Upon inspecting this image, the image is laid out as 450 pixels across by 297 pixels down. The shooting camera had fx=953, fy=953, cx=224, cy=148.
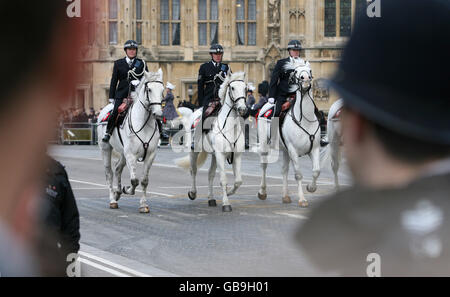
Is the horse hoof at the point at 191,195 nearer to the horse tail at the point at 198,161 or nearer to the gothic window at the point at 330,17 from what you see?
the horse tail at the point at 198,161

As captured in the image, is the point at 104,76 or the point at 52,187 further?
the point at 104,76

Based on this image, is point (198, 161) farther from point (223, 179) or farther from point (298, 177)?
point (298, 177)

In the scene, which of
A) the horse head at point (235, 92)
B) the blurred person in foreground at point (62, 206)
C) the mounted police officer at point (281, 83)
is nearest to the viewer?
the blurred person in foreground at point (62, 206)

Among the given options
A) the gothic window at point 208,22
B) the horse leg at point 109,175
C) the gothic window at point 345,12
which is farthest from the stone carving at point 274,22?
the horse leg at point 109,175

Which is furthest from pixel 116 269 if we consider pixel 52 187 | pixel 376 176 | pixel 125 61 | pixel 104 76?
pixel 104 76

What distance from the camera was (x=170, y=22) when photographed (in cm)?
4722

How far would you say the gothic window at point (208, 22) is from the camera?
4691 centimetres

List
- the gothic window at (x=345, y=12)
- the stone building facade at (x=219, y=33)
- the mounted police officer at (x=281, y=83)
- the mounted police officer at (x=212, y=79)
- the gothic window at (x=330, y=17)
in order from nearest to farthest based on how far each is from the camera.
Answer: the mounted police officer at (x=212, y=79)
the mounted police officer at (x=281, y=83)
the gothic window at (x=345, y=12)
the stone building facade at (x=219, y=33)
the gothic window at (x=330, y=17)

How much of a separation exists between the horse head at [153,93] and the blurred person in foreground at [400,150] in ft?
43.1

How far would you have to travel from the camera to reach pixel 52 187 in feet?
10.4

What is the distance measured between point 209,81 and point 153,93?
145 centimetres

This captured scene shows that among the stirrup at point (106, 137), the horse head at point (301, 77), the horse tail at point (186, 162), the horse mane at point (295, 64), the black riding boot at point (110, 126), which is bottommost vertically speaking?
the horse tail at point (186, 162)
